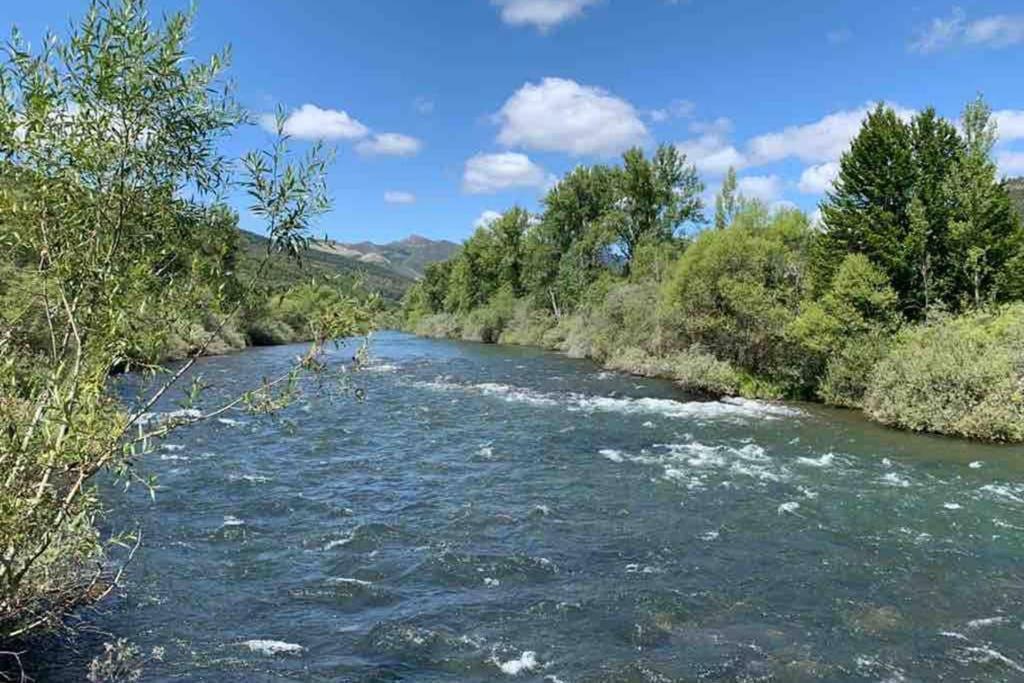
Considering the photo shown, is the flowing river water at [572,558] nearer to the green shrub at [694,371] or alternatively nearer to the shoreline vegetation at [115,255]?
the shoreline vegetation at [115,255]

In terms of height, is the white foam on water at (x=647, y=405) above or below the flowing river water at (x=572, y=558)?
above

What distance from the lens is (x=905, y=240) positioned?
3133 centimetres

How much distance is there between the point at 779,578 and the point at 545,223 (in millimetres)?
69983

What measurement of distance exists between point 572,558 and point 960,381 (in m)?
18.0

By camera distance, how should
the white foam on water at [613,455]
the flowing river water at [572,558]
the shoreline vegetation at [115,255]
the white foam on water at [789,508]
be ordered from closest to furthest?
1. the shoreline vegetation at [115,255]
2. the flowing river water at [572,558]
3. the white foam on water at [789,508]
4. the white foam on water at [613,455]

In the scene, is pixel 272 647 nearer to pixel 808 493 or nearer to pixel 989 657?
pixel 989 657

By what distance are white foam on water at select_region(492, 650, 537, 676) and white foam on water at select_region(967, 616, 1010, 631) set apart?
677cm

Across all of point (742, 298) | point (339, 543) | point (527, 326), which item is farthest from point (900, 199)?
point (527, 326)

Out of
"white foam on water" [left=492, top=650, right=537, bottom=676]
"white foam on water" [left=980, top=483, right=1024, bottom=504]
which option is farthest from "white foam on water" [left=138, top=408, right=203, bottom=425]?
"white foam on water" [left=980, top=483, right=1024, bottom=504]

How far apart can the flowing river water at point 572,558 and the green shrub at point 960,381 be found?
111cm

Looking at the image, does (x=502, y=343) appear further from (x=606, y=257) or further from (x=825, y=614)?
(x=825, y=614)

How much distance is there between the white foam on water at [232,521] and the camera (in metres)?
14.7

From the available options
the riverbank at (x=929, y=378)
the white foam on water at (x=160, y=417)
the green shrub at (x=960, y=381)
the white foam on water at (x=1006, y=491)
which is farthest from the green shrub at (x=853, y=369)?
the white foam on water at (x=160, y=417)

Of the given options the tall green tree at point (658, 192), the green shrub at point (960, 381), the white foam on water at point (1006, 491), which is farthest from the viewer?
the tall green tree at point (658, 192)
